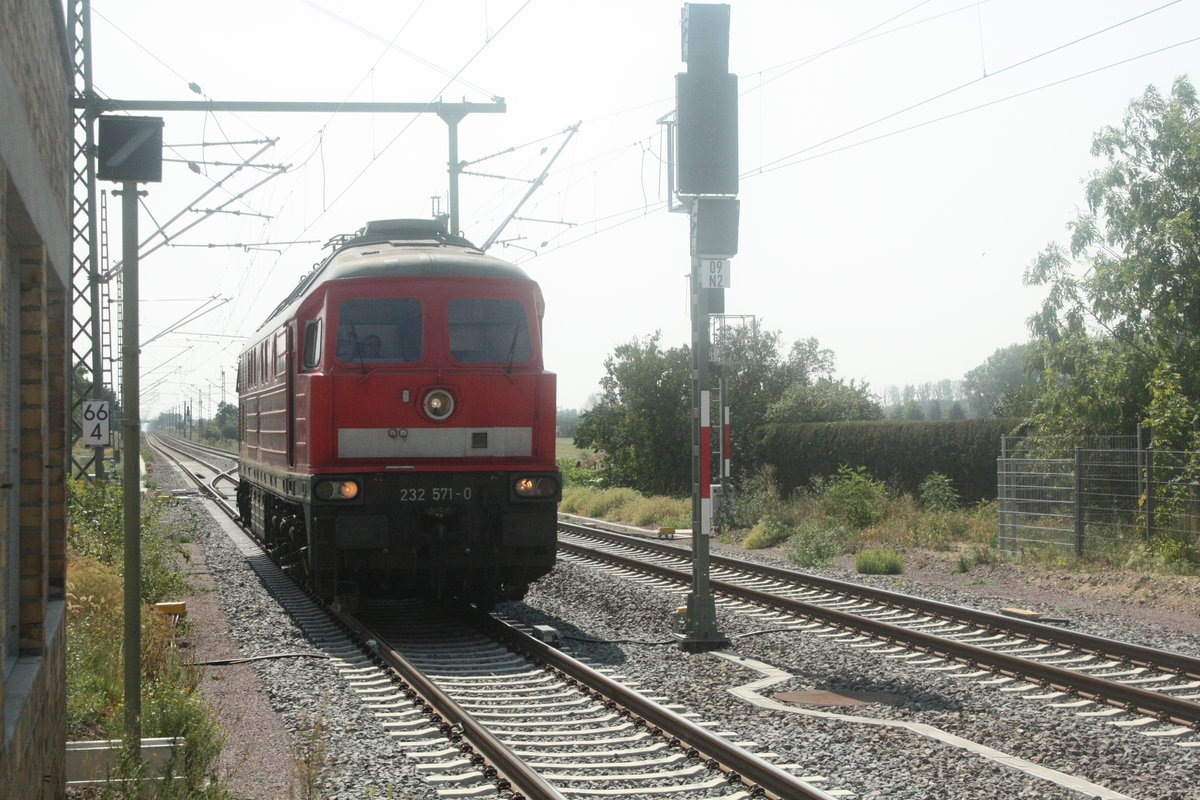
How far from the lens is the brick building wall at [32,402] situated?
4.27 metres

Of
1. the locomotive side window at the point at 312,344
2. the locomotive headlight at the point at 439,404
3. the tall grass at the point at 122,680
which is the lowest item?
the tall grass at the point at 122,680

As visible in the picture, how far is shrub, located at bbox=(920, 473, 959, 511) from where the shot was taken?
22.8 meters

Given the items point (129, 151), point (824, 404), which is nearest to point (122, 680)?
point (129, 151)

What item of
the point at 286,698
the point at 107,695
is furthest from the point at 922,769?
the point at 107,695

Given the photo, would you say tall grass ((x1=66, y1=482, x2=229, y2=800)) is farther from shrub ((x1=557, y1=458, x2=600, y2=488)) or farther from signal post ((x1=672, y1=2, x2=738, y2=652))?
shrub ((x1=557, y1=458, x2=600, y2=488))

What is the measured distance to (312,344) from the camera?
451 inches

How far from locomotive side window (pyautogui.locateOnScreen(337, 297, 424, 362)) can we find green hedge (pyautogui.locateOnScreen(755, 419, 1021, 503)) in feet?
53.3

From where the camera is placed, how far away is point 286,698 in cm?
841

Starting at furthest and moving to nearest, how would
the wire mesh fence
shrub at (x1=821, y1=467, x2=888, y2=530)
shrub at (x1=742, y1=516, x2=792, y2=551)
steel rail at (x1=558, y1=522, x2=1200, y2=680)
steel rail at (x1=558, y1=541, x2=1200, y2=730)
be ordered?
shrub at (x1=821, y1=467, x2=888, y2=530) < shrub at (x1=742, y1=516, x2=792, y2=551) < the wire mesh fence < steel rail at (x1=558, y1=522, x2=1200, y2=680) < steel rail at (x1=558, y1=541, x2=1200, y2=730)

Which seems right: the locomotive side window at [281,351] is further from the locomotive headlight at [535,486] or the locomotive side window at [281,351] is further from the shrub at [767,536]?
the shrub at [767,536]

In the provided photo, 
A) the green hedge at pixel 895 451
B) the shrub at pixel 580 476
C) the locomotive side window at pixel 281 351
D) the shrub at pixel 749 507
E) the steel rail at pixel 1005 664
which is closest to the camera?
the steel rail at pixel 1005 664

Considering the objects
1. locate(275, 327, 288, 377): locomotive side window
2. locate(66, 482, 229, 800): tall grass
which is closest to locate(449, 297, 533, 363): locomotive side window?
locate(275, 327, 288, 377): locomotive side window

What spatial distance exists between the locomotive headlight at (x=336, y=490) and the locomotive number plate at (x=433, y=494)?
0.42m

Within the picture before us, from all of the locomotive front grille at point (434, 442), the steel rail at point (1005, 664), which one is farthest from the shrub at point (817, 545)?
the locomotive front grille at point (434, 442)
